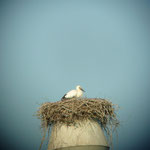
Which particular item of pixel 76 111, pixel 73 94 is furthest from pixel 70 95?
pixel 76 111

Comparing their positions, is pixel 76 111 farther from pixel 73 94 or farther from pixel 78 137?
pixel 73 94

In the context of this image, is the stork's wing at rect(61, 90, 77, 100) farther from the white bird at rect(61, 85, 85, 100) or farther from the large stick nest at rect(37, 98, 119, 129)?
the large stick nest at rect(37, 98, 119, 129)

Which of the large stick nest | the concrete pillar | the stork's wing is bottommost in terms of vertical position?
the concrete pillar

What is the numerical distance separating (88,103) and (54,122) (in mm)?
1223

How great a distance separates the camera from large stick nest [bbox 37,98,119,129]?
24.4 feet

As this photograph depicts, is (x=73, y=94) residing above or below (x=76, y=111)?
above

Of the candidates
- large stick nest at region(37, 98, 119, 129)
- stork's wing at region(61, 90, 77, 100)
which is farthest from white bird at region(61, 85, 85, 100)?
large stick nest at region(37, 98, 119, 129)

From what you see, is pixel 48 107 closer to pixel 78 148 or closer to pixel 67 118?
pixel 67 118

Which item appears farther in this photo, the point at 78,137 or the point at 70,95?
the point at 70,95

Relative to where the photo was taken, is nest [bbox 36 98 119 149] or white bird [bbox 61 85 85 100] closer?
nest [bbox 36 98 119 149]

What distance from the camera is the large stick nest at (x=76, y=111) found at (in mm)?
7438

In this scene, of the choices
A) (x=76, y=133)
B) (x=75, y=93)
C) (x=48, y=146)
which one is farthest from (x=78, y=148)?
(x=75, y=93)

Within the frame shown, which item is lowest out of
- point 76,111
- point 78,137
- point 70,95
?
point 78,137

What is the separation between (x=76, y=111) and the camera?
7.39 metres
